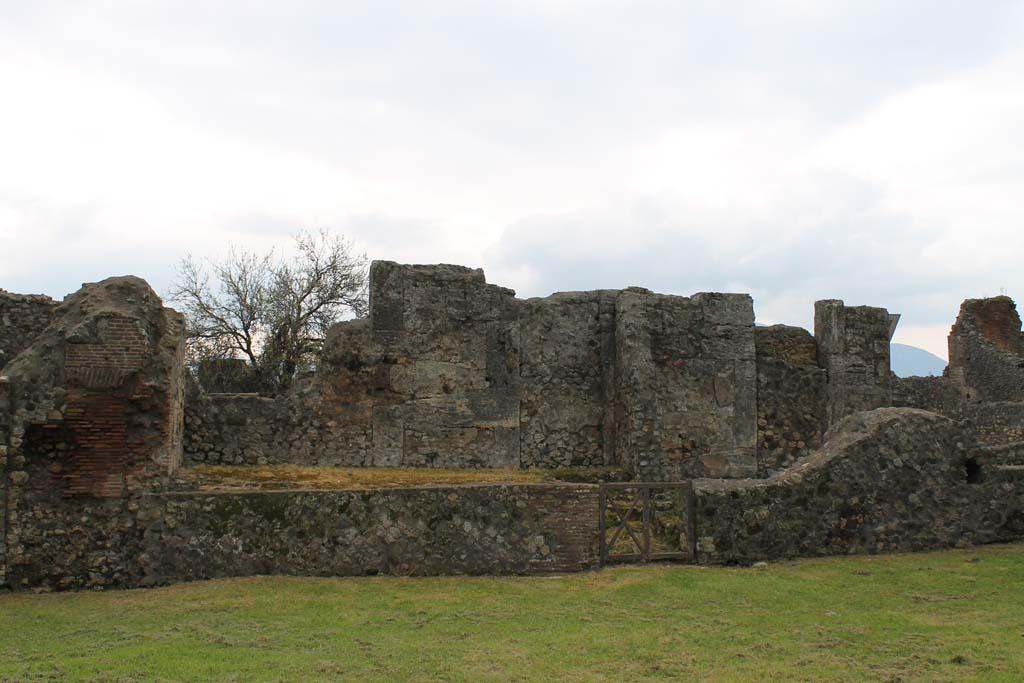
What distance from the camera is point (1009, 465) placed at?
12164 mm

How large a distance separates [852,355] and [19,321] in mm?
13139

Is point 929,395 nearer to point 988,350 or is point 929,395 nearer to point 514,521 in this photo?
point 988,350

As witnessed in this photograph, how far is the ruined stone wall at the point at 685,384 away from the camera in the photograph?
15133 mm

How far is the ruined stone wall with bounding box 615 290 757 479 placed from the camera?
49.6ft

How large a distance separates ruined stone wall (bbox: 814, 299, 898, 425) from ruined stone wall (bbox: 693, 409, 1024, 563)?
189 inches

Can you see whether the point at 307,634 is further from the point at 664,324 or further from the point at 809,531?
the point at 664,324

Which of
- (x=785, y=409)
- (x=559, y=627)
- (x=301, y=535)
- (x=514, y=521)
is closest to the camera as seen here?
(x=559, y=627)

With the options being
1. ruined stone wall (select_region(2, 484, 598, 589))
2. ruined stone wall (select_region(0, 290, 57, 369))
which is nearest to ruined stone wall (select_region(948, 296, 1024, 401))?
ruined stone wall (select_region(2, 484, 598, 589))

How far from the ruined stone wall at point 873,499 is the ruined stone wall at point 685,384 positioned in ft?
11.7

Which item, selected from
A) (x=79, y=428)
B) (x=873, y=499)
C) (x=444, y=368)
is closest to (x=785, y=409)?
(x=873, y=499)

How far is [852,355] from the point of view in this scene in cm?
1714

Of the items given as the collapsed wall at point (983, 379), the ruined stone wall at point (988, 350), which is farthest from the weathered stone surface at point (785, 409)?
the ruined stone wall at point (988, 350)

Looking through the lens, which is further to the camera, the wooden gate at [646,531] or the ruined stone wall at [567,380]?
the ruined stone wall at [567,380]

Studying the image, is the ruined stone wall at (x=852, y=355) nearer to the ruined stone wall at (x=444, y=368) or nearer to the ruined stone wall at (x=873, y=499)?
the ruined stone wall at (x=873, y=499)
